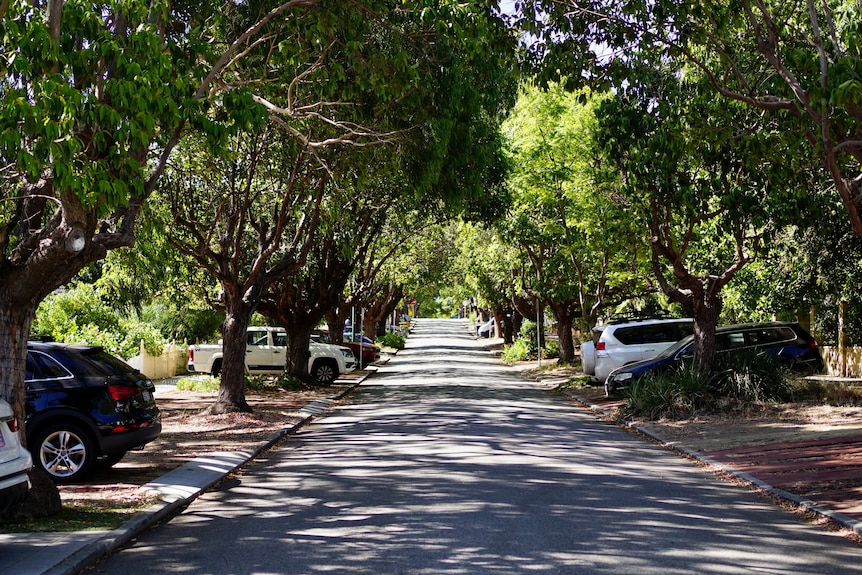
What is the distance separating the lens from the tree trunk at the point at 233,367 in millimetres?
19375

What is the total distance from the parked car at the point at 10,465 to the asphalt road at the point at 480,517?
87 centimetres

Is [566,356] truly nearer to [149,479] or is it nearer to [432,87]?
[432,87]

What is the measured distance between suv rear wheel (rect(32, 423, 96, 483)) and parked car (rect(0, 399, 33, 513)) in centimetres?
324

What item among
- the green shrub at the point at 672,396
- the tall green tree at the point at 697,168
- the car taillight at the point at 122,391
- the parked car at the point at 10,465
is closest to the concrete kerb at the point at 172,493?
the parked car at the point at 10,465

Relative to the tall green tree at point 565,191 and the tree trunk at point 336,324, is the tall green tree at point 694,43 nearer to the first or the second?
the tall green tree at point 565,191

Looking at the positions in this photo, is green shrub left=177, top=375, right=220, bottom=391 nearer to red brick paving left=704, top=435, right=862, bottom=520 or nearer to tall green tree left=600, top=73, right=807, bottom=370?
tall green tree left=600, top=73, right=807, bottom=370

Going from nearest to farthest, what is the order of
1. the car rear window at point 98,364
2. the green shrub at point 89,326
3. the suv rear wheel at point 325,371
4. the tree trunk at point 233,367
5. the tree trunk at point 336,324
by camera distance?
the car rear window at point 98,364
the tree trunk at point 233,367
the green shrub at point 89,326
the suv rear wheel at point 325,371
the tree trunk at point 336,324

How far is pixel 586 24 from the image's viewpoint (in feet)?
41.7

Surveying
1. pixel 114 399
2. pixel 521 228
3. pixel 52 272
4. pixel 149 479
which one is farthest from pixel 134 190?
pixel 521 228

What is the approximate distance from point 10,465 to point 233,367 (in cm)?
1284

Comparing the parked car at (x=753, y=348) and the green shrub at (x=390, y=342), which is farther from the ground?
the green shrub at (x=390, y=342)

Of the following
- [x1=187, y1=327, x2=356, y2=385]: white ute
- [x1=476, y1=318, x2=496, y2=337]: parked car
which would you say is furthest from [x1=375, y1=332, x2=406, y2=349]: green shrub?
[x1=187, y1=327, x2=356, y2=385]: white ute

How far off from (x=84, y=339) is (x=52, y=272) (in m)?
16.1

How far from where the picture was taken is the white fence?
29.6 m
